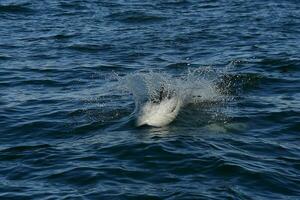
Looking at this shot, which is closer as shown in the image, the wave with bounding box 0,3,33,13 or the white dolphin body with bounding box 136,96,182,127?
the white dolphin body with bounding box 136,96,182,127

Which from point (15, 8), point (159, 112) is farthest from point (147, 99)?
point (15, 8)

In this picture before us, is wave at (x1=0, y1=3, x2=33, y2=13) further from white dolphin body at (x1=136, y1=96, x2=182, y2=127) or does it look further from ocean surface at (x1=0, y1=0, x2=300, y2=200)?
white dolphin body at (x1=136, y1=96, x2=182, y2=127)

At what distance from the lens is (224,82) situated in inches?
888

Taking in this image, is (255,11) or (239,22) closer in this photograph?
(239,22)

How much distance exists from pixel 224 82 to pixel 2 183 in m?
10.4

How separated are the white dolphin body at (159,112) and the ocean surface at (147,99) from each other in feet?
0.67

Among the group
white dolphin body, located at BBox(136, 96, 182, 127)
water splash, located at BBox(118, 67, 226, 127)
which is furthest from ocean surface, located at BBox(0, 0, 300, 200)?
white dolphin body, located at BBox(136, 96, 182, 127)

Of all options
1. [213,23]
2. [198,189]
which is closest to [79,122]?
[198,189]

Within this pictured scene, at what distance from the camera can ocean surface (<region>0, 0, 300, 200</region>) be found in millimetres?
14109

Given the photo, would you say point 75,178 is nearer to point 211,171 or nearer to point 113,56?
point 211,171

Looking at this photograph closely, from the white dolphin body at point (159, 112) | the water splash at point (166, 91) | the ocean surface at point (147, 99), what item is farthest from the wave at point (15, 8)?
the white dolphin body at point (159, 112)

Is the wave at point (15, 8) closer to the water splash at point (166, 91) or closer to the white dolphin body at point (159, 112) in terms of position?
the water splash at point (166, 91)

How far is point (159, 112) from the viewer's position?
1844 cm

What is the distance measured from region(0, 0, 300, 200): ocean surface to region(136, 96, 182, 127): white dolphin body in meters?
0.20
